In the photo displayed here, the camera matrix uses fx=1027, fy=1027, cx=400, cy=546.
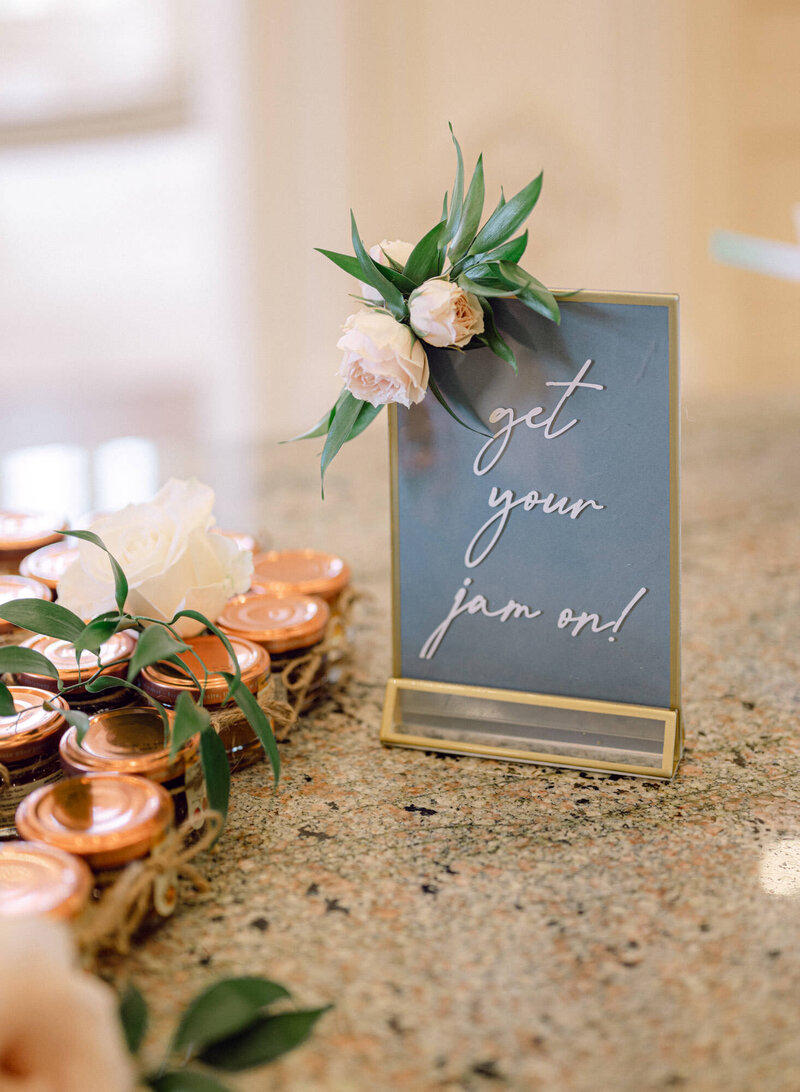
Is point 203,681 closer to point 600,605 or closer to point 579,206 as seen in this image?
point 600,605

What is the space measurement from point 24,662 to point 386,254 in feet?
1.10

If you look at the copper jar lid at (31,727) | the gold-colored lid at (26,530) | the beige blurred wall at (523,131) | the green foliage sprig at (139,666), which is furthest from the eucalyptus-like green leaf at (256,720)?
the beige blurred wall at (523,131)

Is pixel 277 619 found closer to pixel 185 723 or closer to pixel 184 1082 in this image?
pixel 185 723

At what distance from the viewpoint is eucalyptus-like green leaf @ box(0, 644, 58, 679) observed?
0.61m

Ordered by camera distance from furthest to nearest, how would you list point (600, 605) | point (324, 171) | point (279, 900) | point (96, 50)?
point (96, 50)
point (324, 171)
point (600, 605)
point (279, 900)

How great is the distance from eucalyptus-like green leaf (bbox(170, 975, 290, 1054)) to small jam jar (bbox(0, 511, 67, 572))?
0.48 meters

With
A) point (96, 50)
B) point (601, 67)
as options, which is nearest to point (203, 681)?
point (601, 67)

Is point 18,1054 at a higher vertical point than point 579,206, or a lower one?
lower

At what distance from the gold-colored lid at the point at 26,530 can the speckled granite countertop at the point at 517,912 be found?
11.5 inches

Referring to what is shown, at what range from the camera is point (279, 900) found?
1.82 feet

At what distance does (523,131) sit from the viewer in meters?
2.86

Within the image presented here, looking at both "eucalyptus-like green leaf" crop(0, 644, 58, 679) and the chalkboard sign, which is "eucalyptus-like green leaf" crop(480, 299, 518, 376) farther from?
"eucalyptus-like green leaf" crop(0, 644, 58, 679)

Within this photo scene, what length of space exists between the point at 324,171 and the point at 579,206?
718 millimetres

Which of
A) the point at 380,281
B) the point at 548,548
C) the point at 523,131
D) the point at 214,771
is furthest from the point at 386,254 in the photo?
the point at 523,131
